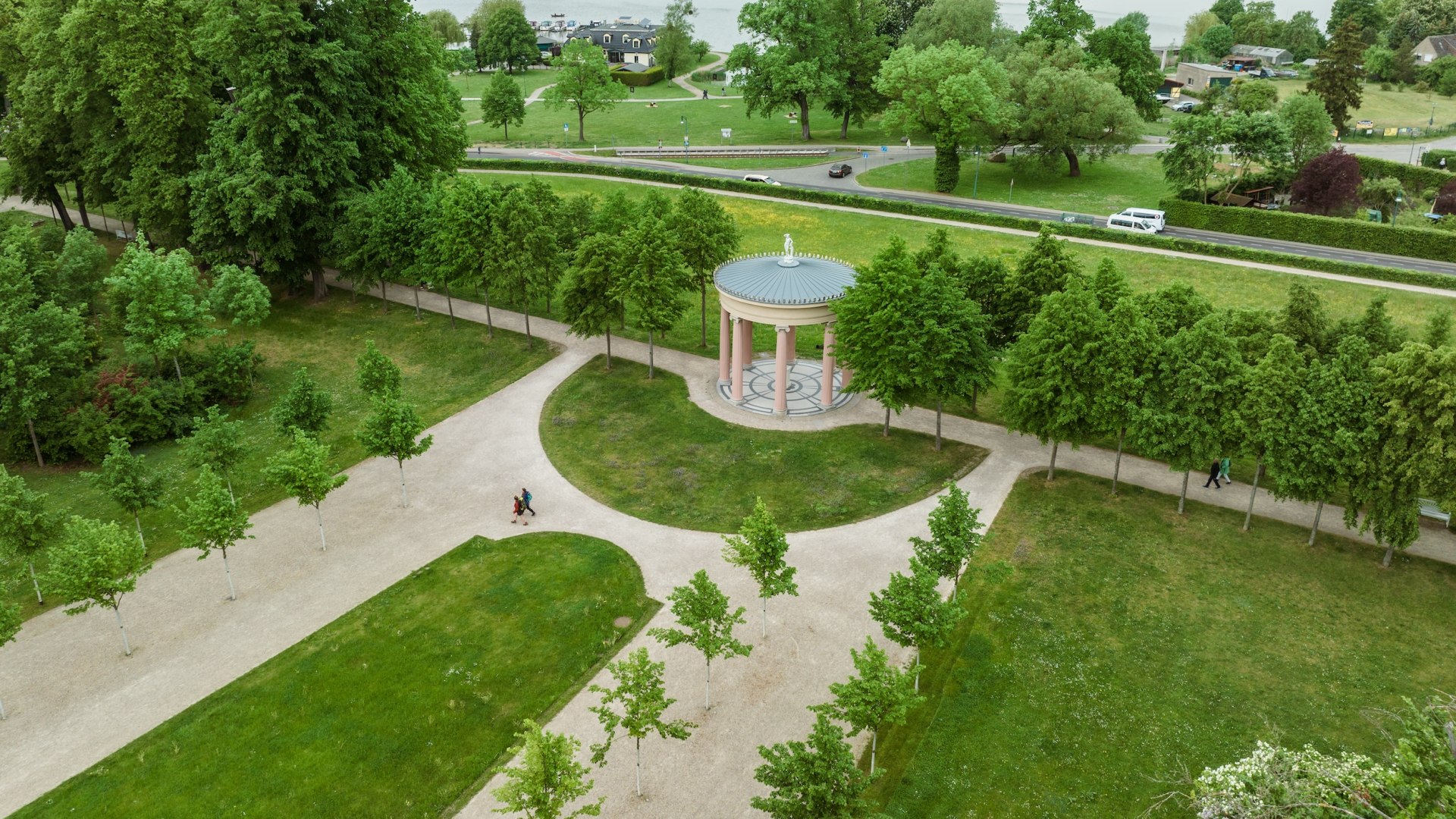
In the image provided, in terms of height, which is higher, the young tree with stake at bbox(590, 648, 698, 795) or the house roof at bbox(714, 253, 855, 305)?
the house roof at bbox(714, 253, 855, 305)

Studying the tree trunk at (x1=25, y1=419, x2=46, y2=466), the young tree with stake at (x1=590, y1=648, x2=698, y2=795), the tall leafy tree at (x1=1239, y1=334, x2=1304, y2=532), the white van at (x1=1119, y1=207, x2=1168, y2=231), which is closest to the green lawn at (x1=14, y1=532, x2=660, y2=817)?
the young tree with stake at (x1=590, y1=648, x2=698, y2=795)

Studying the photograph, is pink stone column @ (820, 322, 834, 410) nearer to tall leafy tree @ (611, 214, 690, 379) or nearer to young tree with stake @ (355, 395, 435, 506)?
tall leafy tree @ (611, 214, 690, 379)

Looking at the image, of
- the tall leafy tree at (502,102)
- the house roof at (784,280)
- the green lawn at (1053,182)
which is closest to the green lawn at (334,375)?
the house roof at (784,280)

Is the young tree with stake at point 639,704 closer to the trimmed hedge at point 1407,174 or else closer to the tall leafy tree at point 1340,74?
the trimmed hedge at point 1407,174

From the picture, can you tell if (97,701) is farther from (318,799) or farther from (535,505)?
(535,505)

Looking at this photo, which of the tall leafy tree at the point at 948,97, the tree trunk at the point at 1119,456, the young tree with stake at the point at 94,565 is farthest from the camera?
the tall leafy tree at the point at 948,97
